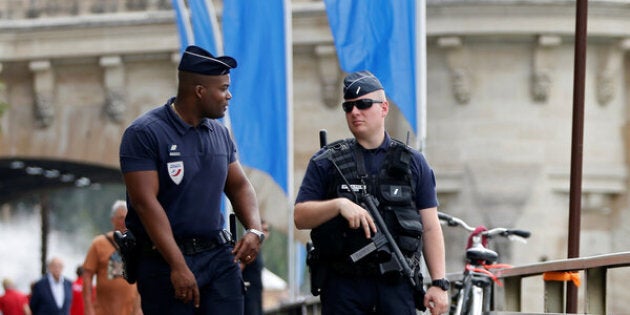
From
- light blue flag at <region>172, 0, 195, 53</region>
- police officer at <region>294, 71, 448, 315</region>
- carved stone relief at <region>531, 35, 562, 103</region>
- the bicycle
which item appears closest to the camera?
police officer at <region>294, 71, 448, 315</region>

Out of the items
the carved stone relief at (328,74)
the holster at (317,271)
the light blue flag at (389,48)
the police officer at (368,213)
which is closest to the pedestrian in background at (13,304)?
the carved stone relief at (328,74)

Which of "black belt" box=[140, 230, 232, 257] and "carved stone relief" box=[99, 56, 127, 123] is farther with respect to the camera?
"carved stone relief" box=[99, 56, 127, 123]

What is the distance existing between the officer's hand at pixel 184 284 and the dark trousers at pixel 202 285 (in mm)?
74

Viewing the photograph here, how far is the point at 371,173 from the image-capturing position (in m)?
9.09

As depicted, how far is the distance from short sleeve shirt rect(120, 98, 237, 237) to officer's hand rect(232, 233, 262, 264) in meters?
0.14

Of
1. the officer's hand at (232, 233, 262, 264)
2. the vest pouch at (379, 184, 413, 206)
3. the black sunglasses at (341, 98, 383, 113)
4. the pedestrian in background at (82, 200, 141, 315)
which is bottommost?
the pedestrian in background at (82, 200, 141, 315)

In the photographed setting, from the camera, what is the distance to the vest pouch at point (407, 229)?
898 centimetres

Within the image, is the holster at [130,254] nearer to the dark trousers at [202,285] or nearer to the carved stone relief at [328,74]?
the dark trousers at [202,285]

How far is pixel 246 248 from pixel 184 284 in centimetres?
44

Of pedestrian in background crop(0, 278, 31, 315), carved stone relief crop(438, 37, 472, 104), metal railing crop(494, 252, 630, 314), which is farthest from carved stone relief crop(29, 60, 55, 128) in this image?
metal railing crop(494, 252, 630, 314)

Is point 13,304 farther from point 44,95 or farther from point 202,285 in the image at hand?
point 202,285

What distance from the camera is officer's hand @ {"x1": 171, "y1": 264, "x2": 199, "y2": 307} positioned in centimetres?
856

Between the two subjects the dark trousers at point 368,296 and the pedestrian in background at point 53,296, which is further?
the pedestrian in background at point 53,296

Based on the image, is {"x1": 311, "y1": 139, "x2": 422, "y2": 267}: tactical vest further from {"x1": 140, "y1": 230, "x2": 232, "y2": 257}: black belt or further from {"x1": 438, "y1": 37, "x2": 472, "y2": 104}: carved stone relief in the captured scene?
{"x1": 438, "y1": 37, "x2": 472, "y2": 104}: carved stone relief
